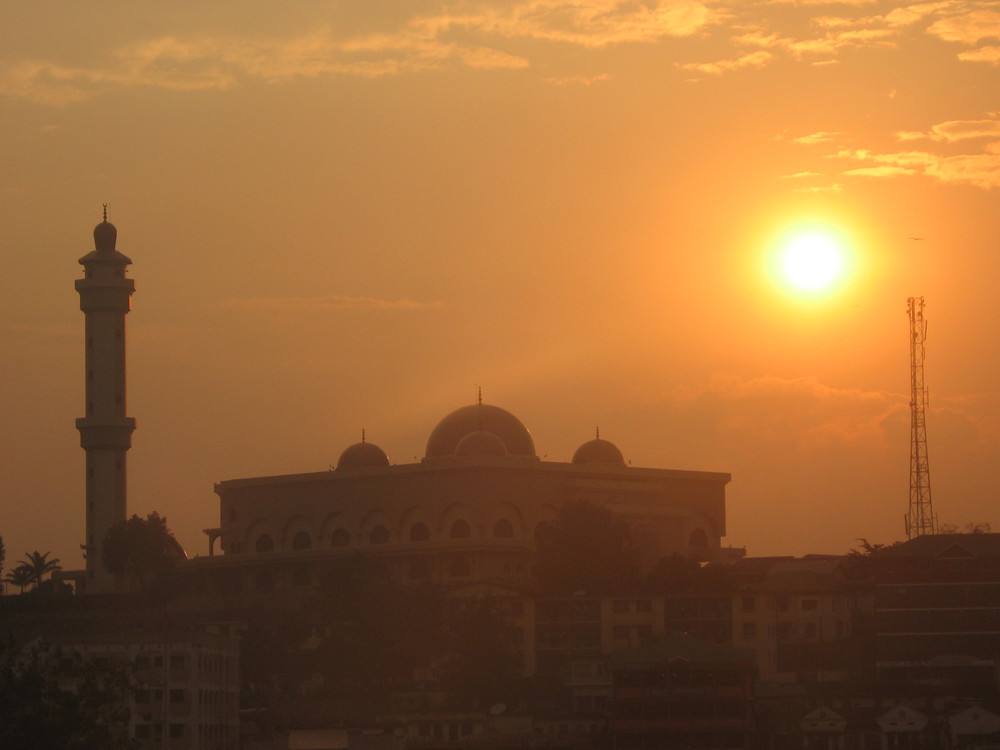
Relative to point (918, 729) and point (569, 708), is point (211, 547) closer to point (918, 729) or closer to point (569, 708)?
point (569, 708)

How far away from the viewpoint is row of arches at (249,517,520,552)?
93625 mm

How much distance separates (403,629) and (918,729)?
65.3ft

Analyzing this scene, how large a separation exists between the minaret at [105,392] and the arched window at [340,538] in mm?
9447

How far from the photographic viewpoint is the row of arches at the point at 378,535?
307 ft

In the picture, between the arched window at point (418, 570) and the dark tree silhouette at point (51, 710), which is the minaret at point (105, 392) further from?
the dark tree silhouette at point (51, 710)

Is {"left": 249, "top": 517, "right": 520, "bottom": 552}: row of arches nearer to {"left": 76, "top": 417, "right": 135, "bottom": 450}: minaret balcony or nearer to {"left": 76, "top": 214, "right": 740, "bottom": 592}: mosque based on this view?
{"left": 76, "top": 214, "right": 740, "bottom": 592}: mosque

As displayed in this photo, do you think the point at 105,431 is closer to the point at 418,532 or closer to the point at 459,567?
the point at 418,532

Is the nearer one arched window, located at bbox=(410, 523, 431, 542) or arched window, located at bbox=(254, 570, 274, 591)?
arched window, located at bbox=(410, 523, 431, 542)

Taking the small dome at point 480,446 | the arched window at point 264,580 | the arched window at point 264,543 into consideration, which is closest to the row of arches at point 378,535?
the arched window at point 264,543

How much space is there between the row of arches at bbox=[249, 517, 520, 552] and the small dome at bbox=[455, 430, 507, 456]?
3001 mm

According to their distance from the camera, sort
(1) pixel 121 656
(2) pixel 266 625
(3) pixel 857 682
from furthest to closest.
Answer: (2) pixel 266 625 → (3) pixel 857 682 → (1) pixel 121 656

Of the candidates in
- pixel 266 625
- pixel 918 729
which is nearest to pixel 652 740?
pixel 918 729

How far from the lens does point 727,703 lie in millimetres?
70375

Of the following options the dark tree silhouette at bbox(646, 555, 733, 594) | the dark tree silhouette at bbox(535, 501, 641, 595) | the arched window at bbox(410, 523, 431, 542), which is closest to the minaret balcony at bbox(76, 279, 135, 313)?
the arched window at bbox(410, 523, 431, 542)
